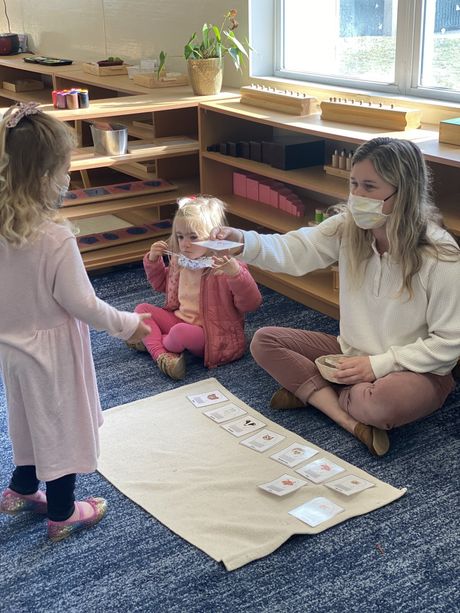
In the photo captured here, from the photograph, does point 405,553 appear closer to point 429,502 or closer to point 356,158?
point 429,502

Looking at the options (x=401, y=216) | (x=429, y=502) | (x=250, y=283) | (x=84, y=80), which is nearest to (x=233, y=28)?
(x=84, y=80)

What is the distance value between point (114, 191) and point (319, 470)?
2262mm

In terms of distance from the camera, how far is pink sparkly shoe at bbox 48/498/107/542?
6.88ft

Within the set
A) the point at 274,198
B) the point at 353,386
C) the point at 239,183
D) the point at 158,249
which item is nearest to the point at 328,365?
the point at 353,386

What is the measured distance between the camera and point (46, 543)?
2.10 meters

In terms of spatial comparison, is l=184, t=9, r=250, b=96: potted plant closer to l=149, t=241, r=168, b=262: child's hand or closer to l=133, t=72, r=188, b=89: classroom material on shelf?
l=133, t=72, r=188, b=89: classroom material on shelf

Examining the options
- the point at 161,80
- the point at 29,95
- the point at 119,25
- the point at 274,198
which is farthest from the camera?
the point at 29,95

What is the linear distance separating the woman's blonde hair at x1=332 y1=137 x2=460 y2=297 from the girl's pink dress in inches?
36.5

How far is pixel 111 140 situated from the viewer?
3.78 meters

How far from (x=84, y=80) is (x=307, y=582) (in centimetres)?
374

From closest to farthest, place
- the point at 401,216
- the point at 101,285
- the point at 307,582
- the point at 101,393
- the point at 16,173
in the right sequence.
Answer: the point at 16,173
the point at 307,582
the point at 401,216
the point at 101,393
the point at 101,285

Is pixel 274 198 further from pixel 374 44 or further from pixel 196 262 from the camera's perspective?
pixel 196 262

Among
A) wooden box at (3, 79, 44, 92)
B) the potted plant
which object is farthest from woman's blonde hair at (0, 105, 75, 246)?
wooden box at (3, 79, 44, 92)

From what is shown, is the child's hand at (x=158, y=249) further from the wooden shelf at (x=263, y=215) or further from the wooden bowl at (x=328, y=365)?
the wooden bowl at (x=328, y=365)
